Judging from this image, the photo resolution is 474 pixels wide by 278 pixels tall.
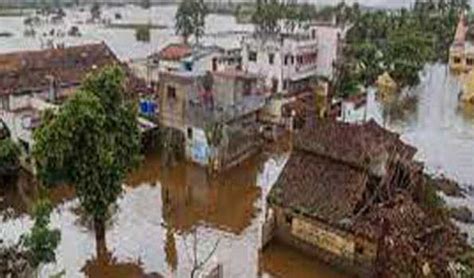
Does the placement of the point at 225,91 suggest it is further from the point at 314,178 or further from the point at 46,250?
the point at 46,250

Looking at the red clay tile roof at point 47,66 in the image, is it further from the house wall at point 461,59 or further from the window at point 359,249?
the house wall at point 461,59

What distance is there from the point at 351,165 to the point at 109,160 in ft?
23.4

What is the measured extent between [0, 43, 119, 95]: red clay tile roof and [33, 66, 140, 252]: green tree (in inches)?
596

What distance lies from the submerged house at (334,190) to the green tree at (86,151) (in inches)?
195

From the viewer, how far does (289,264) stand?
19.1 meters

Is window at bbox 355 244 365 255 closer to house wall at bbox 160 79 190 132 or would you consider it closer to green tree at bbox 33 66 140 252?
green tree at bbox 33 66 140 252

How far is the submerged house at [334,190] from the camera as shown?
18125mm

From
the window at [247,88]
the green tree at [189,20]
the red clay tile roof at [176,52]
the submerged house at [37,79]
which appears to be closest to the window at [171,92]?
the window at [247,88]

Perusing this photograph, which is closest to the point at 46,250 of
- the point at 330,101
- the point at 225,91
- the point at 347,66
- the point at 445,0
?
the point at 225,91

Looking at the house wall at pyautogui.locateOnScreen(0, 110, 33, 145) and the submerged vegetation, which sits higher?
the submerged vegetation

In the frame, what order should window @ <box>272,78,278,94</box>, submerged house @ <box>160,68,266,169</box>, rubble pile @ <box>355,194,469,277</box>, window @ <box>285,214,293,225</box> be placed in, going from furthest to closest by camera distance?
window @ <box>272,78,278,94</box> → submerged house @ <box>160,68,266,169</box> → window @ <box>285,214,293,225</box> → rubble pile @ <box>355,194,469,277</box>

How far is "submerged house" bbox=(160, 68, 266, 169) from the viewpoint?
1060 inches

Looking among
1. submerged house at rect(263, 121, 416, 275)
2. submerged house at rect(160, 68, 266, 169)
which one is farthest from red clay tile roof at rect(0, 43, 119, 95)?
submerged house at rect(263, 121, 416, 275)

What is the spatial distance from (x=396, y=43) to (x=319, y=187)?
2796 cm
